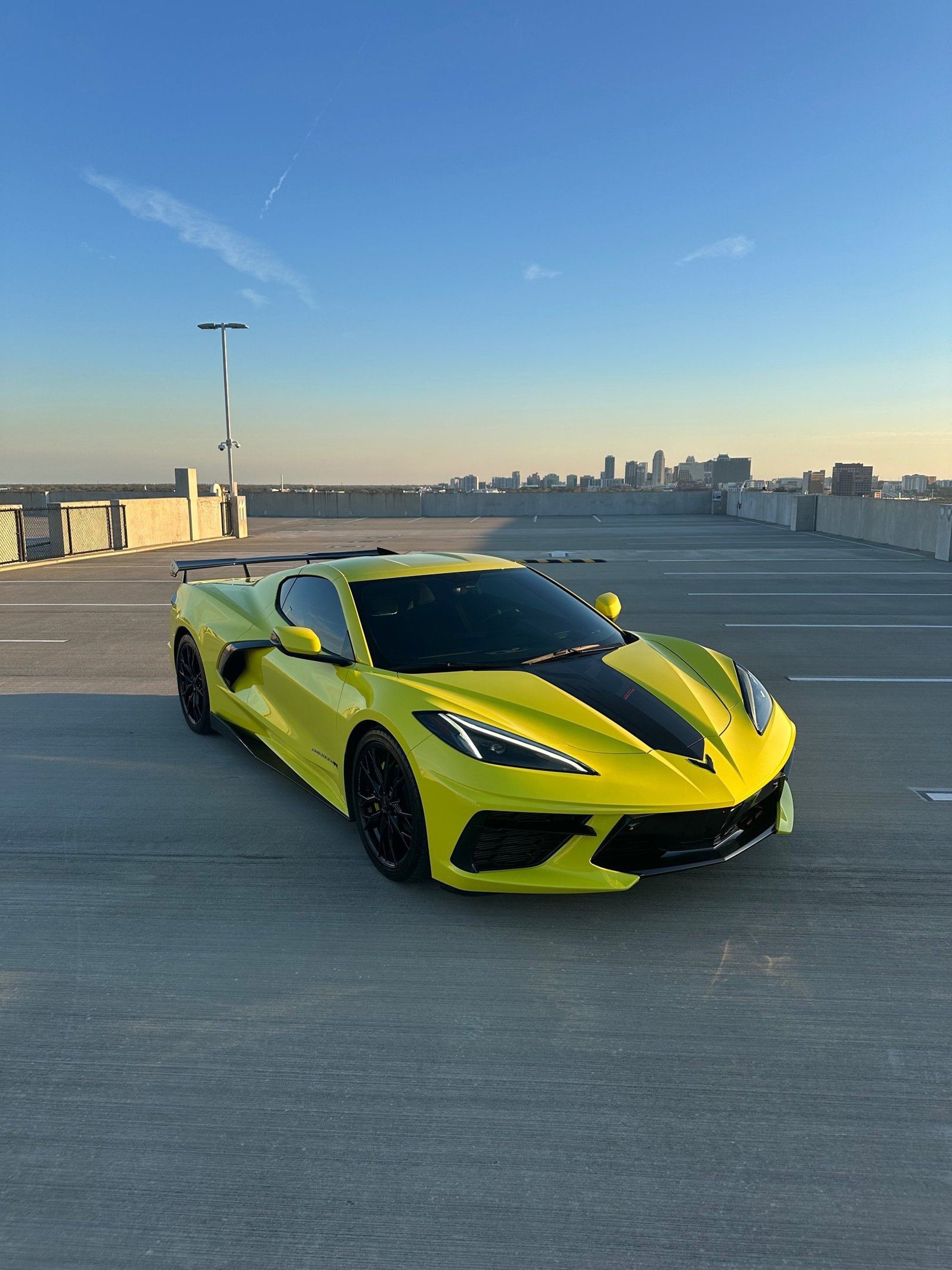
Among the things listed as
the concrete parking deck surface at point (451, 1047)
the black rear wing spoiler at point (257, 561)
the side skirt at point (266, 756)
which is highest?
the black rear wing spoiler at point (257, 561)

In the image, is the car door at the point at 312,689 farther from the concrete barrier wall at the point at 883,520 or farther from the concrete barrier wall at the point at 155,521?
the concrete barrier wall at the point at 155,521

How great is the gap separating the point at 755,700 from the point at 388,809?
1.89 metres

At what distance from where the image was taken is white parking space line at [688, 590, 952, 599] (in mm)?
13508

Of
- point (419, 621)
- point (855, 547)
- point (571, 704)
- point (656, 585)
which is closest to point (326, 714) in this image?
point (419, 621)

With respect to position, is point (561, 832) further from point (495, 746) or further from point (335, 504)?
point (335, 504)

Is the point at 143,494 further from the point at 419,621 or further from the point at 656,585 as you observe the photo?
the point at 419,621

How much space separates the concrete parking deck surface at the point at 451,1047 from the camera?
2.09 m

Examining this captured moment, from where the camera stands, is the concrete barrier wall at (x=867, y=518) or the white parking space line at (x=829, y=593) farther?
the concrete barrier wall at (x=867, y=518)

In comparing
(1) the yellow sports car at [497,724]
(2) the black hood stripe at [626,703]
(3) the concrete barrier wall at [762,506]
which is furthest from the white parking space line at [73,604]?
(3) the concrete barrier wall at [762,506]

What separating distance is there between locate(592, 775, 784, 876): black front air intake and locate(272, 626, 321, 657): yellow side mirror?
1861 millimetres

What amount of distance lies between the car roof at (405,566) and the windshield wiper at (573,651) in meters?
0.83

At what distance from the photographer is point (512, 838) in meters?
3.31

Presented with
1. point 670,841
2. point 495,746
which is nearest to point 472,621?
point 495,746

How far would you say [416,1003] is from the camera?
294 centimetres
